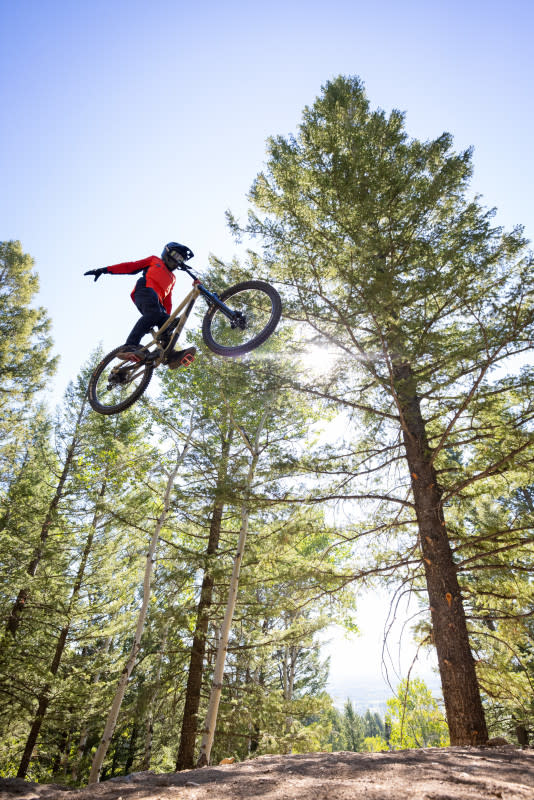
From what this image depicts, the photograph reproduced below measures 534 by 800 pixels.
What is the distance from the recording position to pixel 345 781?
2.37m

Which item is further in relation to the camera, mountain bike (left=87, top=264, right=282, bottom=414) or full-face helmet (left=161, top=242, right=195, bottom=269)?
full-face helmet (left=161, top=242, right=195, bottom=269)

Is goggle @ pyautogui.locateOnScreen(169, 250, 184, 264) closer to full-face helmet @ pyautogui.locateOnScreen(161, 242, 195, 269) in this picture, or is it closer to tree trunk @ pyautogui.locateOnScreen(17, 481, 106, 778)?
full-face helmet @ pyautogui.locateOnScreen(161, 242, 195, 269)

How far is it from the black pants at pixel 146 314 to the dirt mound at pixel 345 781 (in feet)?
14.3

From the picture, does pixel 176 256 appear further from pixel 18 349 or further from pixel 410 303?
pixel 18 349

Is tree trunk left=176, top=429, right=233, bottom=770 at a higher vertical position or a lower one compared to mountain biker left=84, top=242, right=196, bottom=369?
lower

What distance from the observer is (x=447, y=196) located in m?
6.84

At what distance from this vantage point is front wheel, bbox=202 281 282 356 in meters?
4.55

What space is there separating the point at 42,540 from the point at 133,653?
16.7 feet

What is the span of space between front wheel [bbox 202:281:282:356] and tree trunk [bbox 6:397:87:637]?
635 centimetres

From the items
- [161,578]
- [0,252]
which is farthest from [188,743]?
[0,252]

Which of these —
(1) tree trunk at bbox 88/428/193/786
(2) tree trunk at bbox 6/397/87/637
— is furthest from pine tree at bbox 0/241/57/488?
(1) tree trunk at bbox 88/428/193/786

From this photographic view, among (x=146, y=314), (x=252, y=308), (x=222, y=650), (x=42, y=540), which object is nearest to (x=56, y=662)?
(x=42, y=540)

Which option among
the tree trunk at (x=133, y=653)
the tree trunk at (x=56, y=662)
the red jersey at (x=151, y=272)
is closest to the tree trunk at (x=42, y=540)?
the tree trunk at (x=56, y=662)

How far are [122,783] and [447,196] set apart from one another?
28.5 feet
